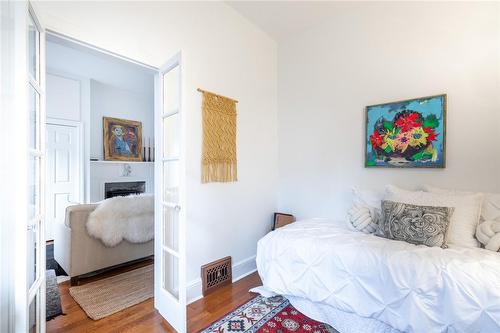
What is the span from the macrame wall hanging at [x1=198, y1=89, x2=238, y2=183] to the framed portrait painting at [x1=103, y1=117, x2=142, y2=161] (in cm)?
342

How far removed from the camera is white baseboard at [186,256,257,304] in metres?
2.26

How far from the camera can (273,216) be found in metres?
3.27

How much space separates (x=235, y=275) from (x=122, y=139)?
12.7 feet

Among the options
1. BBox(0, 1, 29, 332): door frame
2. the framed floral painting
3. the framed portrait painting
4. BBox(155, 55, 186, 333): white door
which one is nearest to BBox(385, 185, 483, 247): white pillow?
the framed floral painting

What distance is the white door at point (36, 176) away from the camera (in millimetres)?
1319

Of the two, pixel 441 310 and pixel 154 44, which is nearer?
pixel 441 310

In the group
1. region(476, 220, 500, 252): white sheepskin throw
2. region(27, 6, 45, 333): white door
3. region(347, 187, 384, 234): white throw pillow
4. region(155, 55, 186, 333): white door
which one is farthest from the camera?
region(347, 187, 384, 234): white throw pillow

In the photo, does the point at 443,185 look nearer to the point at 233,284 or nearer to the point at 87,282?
the point at 233,284

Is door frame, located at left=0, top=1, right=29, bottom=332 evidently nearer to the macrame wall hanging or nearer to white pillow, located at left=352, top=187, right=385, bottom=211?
the macrame wall hanging

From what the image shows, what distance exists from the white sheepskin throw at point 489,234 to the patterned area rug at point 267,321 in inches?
48.9

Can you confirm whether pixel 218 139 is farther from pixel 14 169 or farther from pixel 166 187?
pixel 14 169

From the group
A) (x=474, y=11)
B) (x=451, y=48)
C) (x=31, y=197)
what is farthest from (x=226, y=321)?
(x=474, y=11)

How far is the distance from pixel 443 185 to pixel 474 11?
1.48 m

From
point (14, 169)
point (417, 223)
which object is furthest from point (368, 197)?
point (14, 169)
